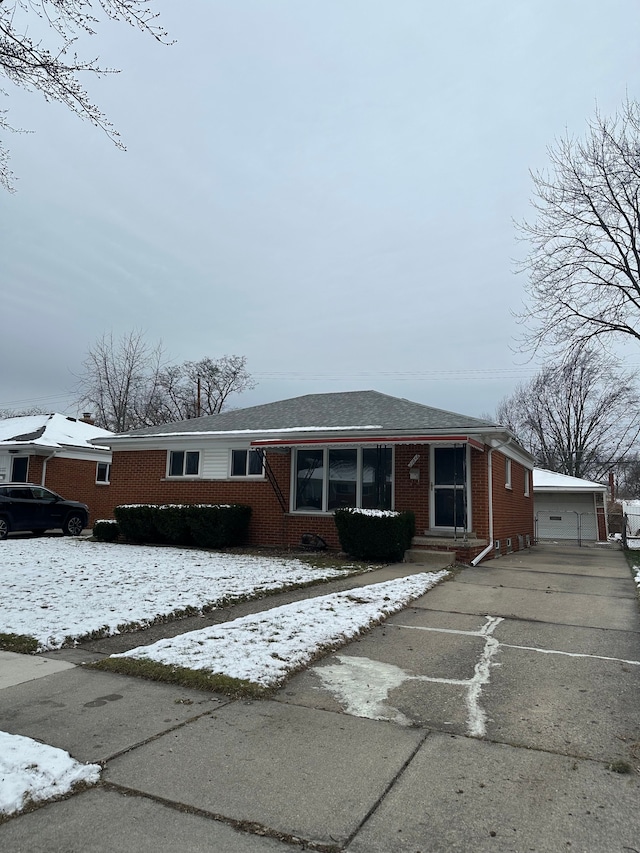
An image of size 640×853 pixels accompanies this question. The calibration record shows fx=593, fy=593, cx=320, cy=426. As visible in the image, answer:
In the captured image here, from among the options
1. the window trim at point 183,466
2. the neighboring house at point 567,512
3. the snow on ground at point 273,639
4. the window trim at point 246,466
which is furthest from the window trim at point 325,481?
the neighboring house at point 567,512

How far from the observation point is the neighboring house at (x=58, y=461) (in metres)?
23.0

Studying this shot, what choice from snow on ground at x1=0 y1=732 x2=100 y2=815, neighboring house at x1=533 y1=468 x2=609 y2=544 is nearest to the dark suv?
snow on ground at x1=0 y1=732 x2=100 y2=815

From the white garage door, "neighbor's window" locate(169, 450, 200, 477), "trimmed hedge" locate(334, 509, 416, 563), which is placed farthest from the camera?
the white garage door

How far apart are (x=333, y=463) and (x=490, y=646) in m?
8.84

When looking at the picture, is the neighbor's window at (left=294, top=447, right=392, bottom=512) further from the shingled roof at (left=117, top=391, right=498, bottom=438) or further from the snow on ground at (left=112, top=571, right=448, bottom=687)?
the snow on ground at (left=112, top=571, right=448, bottom=687)

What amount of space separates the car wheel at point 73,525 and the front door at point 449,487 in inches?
449

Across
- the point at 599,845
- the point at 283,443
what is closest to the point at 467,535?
the point at 283,443

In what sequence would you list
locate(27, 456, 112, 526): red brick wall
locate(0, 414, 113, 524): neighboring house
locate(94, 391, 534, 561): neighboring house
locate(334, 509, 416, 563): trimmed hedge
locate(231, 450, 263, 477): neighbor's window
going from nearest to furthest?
locate(334, 509, 416, 563): trimmed hedge < locate(94, 391, 534, 561): neighboring house < locate(231, 450, 263, 477): neighbor's window < locate(0, 414, 113, 524): neighboring house < locate(27, 456, 112, 526): red brick wall

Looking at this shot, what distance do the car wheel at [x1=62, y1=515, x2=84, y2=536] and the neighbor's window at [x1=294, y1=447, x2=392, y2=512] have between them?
7976 millimetres

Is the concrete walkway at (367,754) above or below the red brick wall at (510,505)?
below

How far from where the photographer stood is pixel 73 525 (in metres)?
18.5

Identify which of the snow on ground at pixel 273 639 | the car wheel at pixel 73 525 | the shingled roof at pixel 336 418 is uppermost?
the shingled roof at pixel 336 418

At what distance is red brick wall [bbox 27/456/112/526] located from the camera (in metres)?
23.1

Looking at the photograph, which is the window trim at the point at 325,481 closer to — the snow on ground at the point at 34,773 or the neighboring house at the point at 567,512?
the snow on ground at the point at 34,773
